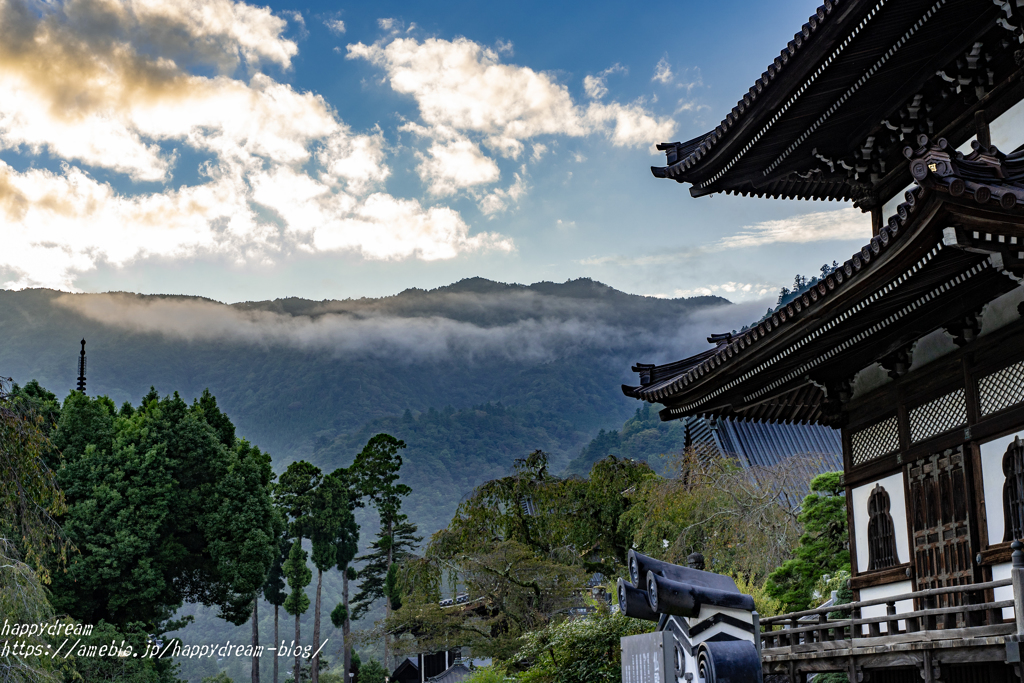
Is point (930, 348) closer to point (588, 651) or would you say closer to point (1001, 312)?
point (1001, 312)

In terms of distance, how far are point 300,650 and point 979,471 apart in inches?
1179

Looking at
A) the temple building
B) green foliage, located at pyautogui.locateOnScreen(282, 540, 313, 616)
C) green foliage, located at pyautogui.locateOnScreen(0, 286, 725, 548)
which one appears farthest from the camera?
green foliage, located at pyautogui.locateOnScreen(0, 286, 725, 548)

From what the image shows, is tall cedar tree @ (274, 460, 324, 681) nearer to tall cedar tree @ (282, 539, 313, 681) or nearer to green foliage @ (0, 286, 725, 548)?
tall cedar tree @ (282, 539, 313, 681)

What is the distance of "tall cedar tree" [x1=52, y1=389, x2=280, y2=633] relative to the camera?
30.2 metres

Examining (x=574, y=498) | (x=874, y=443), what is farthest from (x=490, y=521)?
(x=874, y=443)

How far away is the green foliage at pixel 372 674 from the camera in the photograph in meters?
43.7

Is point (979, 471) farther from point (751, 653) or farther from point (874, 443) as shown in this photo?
point (751, 653)

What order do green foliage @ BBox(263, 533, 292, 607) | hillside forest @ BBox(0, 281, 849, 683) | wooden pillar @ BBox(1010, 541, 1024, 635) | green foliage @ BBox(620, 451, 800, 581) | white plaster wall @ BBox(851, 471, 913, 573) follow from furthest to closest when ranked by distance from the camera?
green foliage @ BBox(263, 533, 292, 607) < green foliage @ BBox(620, 451, 800, 581) < hillside forest @ BBox(0, 281, 849, 683) < white plaster wall @ BBox(851, 471, 913, 573) < wooden pillar @ BBox(1010, 541, 1024, 635)

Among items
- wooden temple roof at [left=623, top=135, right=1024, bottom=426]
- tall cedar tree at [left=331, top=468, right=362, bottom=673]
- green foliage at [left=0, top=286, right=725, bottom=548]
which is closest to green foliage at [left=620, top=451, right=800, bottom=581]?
wooden temple roof at [left=623, top=135, right=1024, bottom=426]

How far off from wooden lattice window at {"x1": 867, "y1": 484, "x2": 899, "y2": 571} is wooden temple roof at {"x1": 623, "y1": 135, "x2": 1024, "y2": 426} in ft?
4.09

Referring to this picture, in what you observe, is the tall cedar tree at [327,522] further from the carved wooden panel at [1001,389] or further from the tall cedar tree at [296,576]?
the carved wooden panel at [1001,389]

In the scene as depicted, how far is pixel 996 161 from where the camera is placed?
6262 millimetres

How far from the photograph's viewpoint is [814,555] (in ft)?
57.2

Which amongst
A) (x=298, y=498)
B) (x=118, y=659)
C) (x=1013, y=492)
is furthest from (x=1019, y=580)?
(x=298, y=498)
